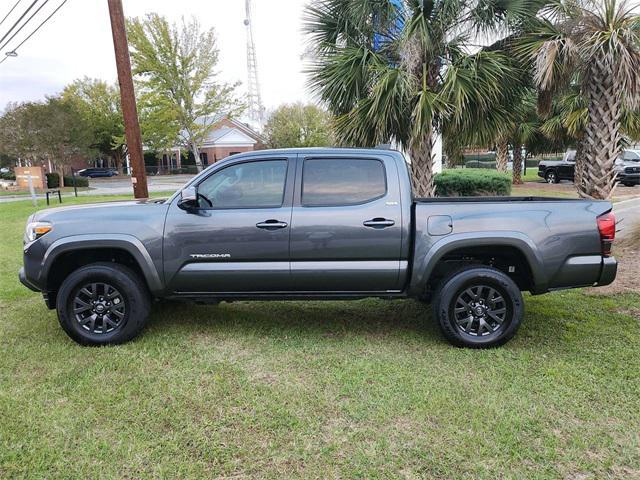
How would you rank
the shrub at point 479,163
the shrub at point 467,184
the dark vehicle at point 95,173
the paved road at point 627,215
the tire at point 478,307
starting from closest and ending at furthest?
the tire at point 478,307 < the paved road at point 627,215 < the shrub at point 467,184 < the shrub at point 479,163 < the dark vehicle at point 95,173

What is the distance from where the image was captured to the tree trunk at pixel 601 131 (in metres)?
7.61

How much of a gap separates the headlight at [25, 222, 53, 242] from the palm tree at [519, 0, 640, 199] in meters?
7.11

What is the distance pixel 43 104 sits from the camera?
34.0 metres

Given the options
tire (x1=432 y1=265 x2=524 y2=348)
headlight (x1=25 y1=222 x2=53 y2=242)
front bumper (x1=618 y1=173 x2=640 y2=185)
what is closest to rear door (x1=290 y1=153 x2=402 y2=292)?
tire (x1=432 y1=265 x2=524 y2=348)

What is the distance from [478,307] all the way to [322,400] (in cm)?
→ 175

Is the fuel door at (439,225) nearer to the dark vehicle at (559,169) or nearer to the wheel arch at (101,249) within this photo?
the wheel arch at (101,249)

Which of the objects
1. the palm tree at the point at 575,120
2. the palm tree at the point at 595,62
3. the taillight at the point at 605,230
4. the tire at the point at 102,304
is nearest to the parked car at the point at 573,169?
the palm tree at the point at 575,120

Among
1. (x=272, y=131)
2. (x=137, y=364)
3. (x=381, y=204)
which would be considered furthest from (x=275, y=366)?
(x=272, y=131)

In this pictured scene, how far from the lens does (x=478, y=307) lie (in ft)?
14.3

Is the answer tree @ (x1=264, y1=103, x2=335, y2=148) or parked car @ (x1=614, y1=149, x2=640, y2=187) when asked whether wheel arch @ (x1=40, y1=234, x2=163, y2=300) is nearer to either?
parked car @ (x1=614, y1=149, x2=640, y2=187)

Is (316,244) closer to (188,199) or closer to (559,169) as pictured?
(188,199)

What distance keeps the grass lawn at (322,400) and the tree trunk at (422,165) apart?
184 inches

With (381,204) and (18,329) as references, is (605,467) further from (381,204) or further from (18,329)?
(18,329)

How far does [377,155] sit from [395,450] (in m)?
2.65
